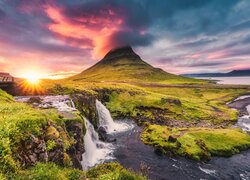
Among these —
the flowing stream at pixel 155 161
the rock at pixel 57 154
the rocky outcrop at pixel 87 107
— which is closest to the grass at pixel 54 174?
the rock at pixel 57 154

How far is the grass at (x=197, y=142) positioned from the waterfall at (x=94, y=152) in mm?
9966

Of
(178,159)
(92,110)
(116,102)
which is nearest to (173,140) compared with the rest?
(178,159)

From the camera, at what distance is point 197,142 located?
141 feet

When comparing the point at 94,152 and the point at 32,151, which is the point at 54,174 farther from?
the point at 94,152

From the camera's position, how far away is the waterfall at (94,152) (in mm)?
32625

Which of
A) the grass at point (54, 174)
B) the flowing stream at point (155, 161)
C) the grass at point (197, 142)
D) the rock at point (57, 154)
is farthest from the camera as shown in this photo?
the grass at point (197, 142)

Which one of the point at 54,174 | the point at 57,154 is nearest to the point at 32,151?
the point at 57,154

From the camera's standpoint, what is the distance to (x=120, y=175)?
15469 mm

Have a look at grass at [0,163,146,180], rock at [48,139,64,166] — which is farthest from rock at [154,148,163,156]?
rock at [48,139,64,166]

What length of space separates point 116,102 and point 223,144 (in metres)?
43.5

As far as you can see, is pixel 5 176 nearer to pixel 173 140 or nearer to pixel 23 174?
pixel 23 174

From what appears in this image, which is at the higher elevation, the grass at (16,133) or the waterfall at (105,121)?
the grass at (16,133)

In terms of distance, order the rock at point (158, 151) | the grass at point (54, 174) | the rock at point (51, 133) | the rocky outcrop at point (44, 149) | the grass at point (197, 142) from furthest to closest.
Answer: the grass at point (197, 142) → the rock at point (158, 151) → the rock at point (51, 133) → the rocky outcrop at point (44, 149) → the grass at point (54, 174)

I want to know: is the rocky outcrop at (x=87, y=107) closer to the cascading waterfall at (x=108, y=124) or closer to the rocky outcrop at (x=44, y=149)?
the cascading waterfall at (x=108, y=124)
